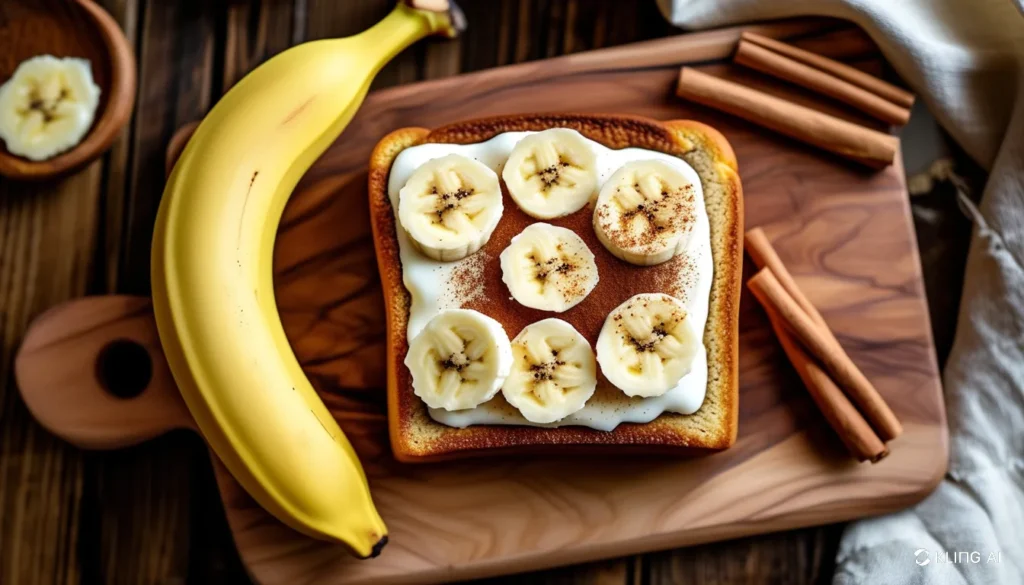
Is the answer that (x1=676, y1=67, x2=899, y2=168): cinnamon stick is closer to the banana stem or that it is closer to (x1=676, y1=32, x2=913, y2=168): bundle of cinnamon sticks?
(x1=676, y1=32, x2=913, y2=168): bundle of cinnamon sticks

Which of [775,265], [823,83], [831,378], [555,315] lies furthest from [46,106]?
[831,378]

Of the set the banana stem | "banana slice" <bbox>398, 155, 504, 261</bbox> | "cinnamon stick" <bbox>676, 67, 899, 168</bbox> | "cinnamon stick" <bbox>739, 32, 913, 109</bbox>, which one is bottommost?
"banana slice" <bbox>398, 155, 504, 261</bbox>

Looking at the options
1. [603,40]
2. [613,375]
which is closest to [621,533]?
[613,375]

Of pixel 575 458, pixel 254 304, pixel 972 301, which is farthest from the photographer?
pixel 972 301

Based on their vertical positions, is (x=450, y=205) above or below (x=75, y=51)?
below

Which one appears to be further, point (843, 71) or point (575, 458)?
point (843, 71)

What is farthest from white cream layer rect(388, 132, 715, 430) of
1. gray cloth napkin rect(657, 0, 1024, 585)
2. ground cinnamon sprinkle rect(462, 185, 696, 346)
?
gray cloth napkin rect(657, 0, 1024, 585)

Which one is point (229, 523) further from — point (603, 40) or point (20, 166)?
point (603, 40)

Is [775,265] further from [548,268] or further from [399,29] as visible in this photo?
[399,29]
